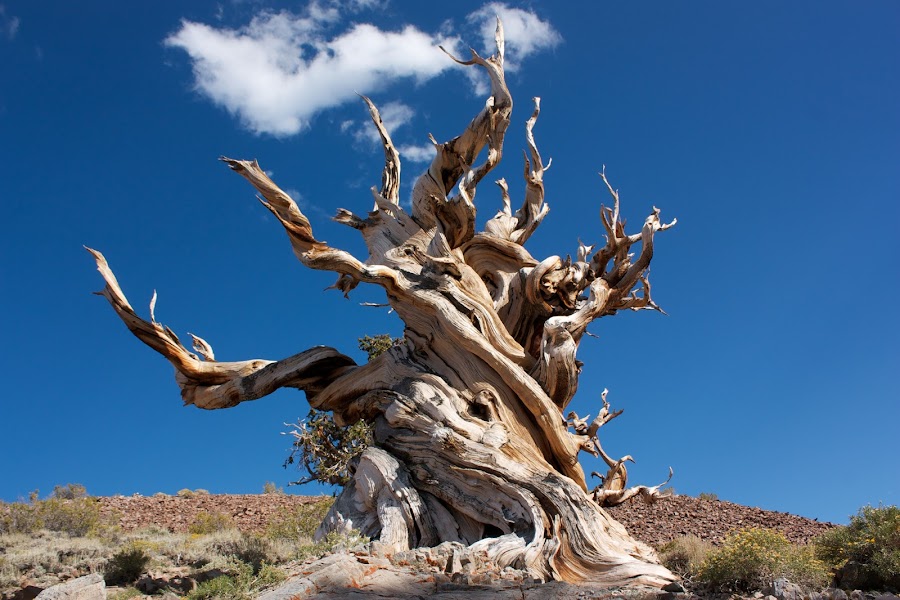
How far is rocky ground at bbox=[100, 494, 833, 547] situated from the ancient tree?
13.1 feet

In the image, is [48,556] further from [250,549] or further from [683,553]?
[683,553]

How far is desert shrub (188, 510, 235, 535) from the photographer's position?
13234 mm

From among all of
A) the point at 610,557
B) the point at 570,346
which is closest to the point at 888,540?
the point at 610,557

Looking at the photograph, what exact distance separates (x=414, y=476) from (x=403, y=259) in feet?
9.27

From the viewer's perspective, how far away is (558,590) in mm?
5133

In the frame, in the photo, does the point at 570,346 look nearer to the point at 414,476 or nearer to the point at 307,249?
the point at 414,476

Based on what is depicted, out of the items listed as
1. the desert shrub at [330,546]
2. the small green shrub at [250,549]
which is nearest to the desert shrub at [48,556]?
the small green shrub at [250,549]

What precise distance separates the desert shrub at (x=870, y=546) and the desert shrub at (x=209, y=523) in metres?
9.71

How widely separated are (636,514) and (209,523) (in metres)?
7.53

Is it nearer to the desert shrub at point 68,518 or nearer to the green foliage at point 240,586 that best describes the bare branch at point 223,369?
the green foliage at point 240,586

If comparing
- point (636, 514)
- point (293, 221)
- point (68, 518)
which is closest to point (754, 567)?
point (293, 221)

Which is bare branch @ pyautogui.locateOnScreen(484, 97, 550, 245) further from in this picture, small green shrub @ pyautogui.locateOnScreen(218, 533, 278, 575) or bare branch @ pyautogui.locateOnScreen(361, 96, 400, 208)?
small green shrub @ pyautogui.locateOnScreen(218, 533, 278, 575)

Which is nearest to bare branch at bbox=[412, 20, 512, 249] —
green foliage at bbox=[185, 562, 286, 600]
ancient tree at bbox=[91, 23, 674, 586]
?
ancient tree at bbox=[91, 23, 674, 586]

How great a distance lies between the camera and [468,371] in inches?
330
